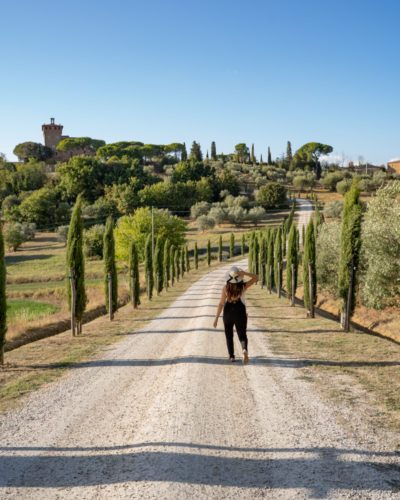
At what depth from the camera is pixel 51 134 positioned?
504 feet

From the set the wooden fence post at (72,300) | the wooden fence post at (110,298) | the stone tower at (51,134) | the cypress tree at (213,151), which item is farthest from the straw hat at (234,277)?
the stone tower at (51,134)

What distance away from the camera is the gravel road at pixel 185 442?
3553mm

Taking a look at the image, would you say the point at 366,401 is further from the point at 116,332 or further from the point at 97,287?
the point at 97,287

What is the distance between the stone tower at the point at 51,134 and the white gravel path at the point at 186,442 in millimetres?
162187

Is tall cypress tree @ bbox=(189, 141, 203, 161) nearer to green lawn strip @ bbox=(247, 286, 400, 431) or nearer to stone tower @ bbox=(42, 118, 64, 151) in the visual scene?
stone tower @ bbox=(42, 118, 64, 151)

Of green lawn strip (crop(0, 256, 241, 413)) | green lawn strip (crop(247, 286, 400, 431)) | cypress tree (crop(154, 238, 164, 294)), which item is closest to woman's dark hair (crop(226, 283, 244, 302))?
green lawn strip (crop(247, 286, 400, 431))

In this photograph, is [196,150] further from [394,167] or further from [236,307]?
[236,307]

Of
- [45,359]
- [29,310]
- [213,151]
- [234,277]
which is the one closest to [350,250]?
[234,277]

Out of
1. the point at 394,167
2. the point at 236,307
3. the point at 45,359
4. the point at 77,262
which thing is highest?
the point at 394,167

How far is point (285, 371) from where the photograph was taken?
745 cm

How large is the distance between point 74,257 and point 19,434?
9.29m

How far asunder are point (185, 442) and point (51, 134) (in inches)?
6580

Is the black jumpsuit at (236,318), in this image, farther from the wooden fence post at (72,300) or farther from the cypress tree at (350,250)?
the cypress tree at (350,250)

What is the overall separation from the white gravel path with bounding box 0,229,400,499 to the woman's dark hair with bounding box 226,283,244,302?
138 cm
